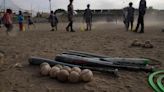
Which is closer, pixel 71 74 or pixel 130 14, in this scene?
pixel 71 74

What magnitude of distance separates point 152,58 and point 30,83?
3.46 m

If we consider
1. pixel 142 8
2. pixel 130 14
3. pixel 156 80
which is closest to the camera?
pixel 156 80

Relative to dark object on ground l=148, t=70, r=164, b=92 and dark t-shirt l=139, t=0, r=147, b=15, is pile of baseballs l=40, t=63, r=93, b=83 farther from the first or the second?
dark t-shirt l=139, t=0, r=147, b=15

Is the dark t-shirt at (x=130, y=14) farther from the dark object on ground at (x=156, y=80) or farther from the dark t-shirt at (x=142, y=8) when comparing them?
the dark object on ground at (x=156, y=80)

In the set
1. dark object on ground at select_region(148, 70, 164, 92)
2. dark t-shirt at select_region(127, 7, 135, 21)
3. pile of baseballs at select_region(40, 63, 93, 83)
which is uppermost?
dark t-shirt at select_region(127, 7, 135, 21)

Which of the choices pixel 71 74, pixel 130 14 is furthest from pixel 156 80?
pixel 130 14

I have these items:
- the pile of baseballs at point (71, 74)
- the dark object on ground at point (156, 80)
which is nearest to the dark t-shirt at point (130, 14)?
the dark object on ground at point (156, 80)

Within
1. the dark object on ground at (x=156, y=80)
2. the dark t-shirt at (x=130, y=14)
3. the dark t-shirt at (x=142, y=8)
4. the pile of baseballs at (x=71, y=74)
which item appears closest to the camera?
the dark object on ground at (x=156, y=80)

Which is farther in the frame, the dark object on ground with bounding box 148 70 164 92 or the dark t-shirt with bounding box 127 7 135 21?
the dark t-shirt with bounding box 127 7 135 21

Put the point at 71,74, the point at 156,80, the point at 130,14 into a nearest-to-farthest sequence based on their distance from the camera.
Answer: the point at 71,74 → the point at 156,80 → the point at 130,14

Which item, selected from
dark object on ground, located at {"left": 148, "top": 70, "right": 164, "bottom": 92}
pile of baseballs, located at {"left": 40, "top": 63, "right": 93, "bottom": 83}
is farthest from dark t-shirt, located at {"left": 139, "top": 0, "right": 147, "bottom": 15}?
pile of baseballs, located at {"left": 40, "top": 63, "right": 93, "bottom": 83}

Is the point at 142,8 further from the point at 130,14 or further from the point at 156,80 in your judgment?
the point at 156,80

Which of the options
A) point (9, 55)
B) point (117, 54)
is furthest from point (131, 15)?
point (9, 55)

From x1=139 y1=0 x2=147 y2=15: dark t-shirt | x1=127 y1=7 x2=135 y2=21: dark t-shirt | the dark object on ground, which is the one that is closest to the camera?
the dark object on ground
